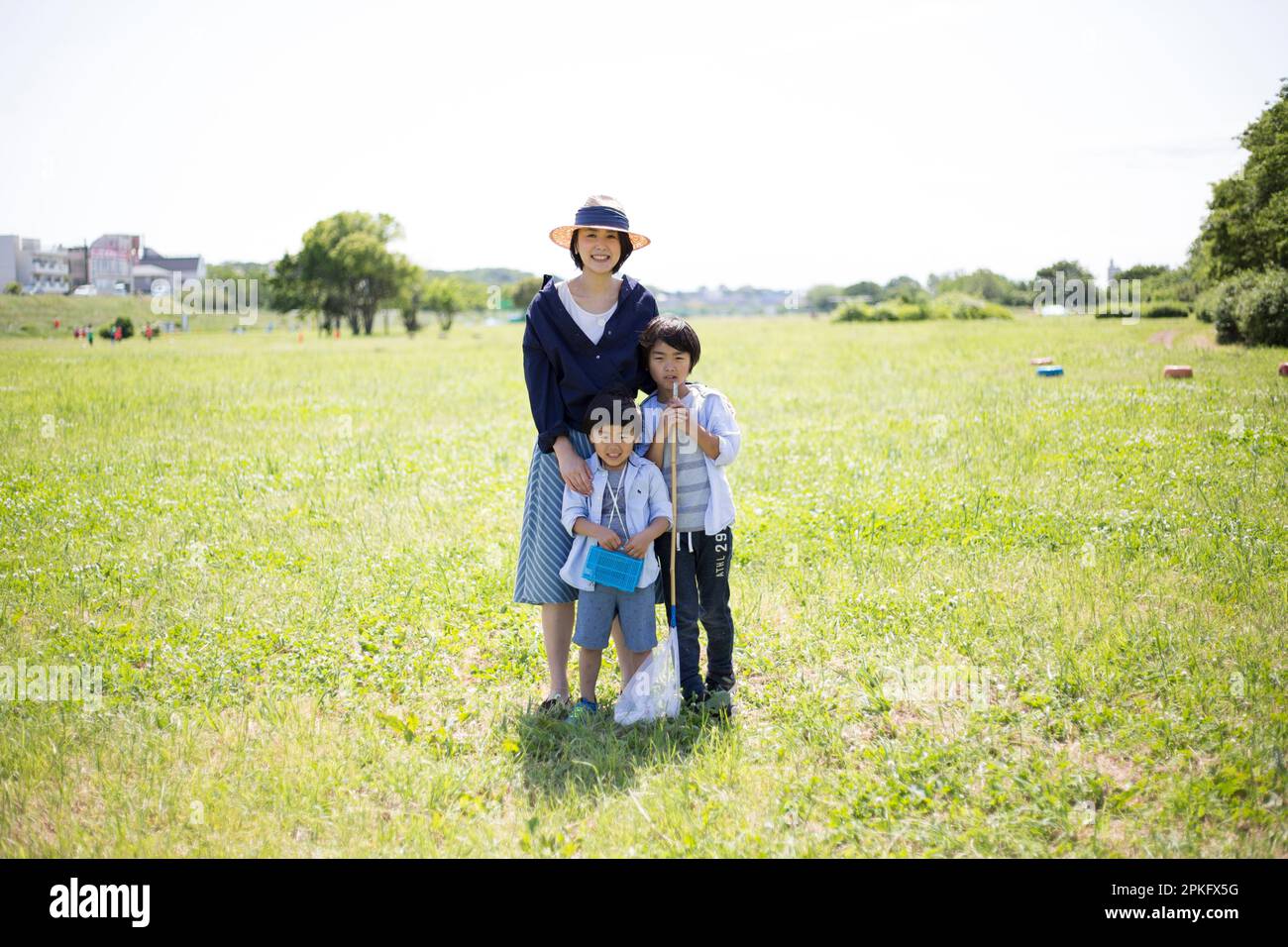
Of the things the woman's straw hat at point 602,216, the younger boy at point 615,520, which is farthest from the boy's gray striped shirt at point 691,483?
the woman's straw hat at point 602,216

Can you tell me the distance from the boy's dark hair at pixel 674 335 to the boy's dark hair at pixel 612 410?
35cm

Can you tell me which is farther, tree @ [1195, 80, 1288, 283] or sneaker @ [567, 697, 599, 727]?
tree @ [1195, 80, 1288, 283]

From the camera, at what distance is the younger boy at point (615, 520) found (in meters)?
4.91

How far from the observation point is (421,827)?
4.07 m

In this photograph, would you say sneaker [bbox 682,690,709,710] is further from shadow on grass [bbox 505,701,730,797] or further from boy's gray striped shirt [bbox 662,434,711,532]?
boy's gray striped shirt [bbox 662,434,711,532]

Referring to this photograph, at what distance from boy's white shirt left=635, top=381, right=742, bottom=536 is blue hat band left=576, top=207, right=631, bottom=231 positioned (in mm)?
990

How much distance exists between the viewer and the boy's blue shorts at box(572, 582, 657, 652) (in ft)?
16.8

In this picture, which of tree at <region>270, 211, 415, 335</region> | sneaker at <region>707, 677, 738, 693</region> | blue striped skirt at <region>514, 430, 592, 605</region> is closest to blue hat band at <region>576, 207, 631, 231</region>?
blue striped skirt at <region>514, 430, 592, 605</region>

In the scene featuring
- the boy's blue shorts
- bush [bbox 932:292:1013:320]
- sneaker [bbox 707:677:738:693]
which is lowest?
sneaker [bbox 707:677:738:693]

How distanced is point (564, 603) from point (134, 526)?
6.15m

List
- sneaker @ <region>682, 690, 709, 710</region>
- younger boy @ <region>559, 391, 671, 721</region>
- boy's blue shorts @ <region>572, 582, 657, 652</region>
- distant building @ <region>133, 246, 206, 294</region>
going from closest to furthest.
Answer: younger boy @ <region>559, 391, 671, 721</region> < boy's blue shorts @ <region>572, 582, 657, 652</region> < sneaker @ <region>682, 690, 709, 710</region> < distant building @ <region>133, 246, 206, 294</region>

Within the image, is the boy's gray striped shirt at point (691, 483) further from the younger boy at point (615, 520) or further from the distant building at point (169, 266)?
the distant building at point (169, 266)

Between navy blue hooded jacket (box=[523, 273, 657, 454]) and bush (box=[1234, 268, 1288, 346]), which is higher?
bush (box=[1234, 268, 1288, 346])
